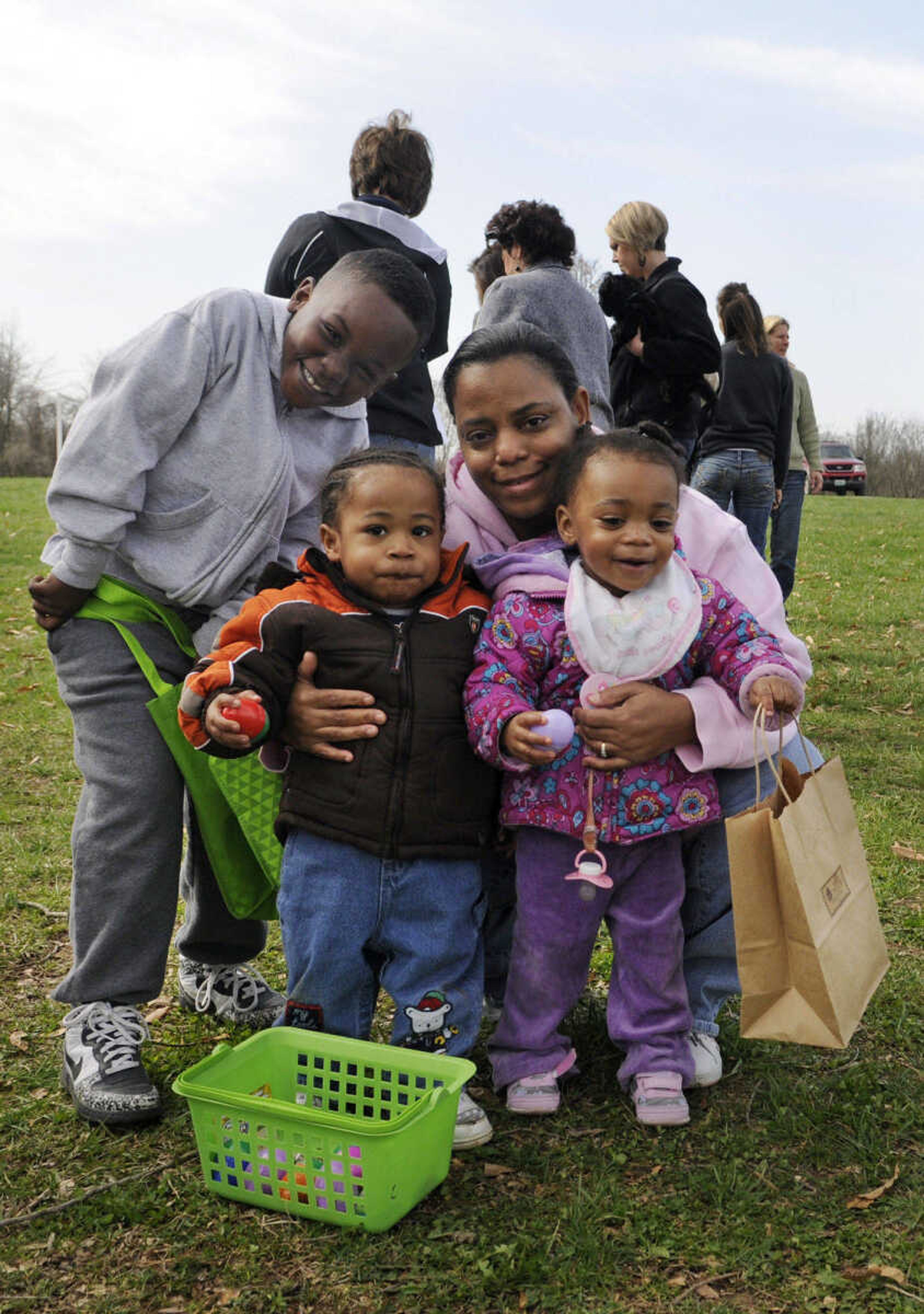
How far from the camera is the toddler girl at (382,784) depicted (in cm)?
250

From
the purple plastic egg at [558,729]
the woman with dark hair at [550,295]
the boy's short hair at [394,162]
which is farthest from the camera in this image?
the woman with dark hair at [550,295]

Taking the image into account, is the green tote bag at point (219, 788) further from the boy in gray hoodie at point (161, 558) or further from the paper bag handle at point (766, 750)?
the paper bag handle at point (766, 750)

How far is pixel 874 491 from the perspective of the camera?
39.8m

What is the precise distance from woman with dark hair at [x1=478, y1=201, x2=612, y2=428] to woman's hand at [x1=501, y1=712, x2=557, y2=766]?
7.58 feet

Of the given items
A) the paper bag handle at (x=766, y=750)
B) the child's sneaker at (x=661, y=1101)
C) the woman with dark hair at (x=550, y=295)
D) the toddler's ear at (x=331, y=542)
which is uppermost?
the woman with dark hair at (x=550, y=295)

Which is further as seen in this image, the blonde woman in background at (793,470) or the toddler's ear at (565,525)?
the blonde woman in background at (793,470)

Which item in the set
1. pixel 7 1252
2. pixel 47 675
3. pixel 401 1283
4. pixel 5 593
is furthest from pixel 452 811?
pixel 5 593

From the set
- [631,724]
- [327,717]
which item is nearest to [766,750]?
[631,724]

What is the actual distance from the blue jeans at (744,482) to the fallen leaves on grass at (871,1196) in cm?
492

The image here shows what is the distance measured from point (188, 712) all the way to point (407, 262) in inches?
45.1

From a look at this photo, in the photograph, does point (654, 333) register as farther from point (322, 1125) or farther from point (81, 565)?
point (322, 1125)

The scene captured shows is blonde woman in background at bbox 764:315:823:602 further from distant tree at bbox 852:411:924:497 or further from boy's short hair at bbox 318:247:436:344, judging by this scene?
distant tree at bbox 852:411:924:497

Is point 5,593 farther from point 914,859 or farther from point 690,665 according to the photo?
point 690,665

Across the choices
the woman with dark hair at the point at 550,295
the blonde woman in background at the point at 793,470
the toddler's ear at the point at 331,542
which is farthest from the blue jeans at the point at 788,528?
the toddler's ear at the point at 331,542
